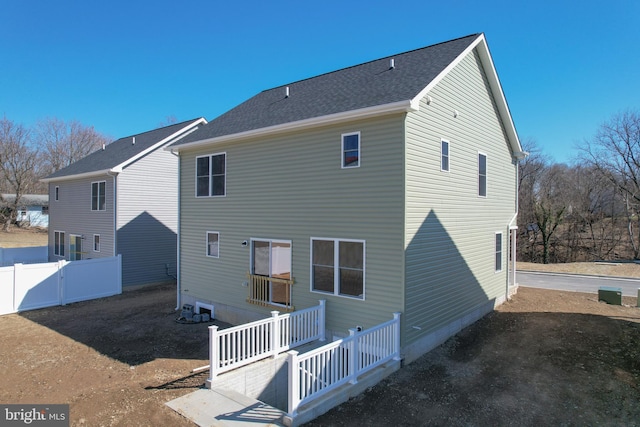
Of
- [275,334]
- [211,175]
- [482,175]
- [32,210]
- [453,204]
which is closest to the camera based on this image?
[275,334]

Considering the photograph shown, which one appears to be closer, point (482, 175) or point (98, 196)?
point (482, 175)

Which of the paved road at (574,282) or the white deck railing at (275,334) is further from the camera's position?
the paved road at (574,282)

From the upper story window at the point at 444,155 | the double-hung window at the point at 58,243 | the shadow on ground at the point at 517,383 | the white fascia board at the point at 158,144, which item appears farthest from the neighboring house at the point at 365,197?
the double-hung window at the point at 58,243

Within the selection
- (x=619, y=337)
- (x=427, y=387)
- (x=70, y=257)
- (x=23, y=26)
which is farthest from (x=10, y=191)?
(x=619, y=337)

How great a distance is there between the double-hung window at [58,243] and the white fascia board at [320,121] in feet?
45.3

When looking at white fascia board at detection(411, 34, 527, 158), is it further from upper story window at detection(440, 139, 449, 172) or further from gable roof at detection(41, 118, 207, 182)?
gable roof at detection(41, 118, 207, 182)

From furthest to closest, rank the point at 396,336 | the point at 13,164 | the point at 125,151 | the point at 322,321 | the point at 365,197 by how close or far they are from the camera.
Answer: the point at 13,164 < the point at 125,151 < the point at 322,321 < the point at 365,197 < the point at 396,336

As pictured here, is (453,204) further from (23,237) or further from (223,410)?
(23,237)

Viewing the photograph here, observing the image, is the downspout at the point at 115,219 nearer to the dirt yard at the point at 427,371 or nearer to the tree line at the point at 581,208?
the dirt yard at the point at 427,371

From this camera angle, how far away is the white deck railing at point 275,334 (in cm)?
705

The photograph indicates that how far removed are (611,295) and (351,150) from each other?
430 inches

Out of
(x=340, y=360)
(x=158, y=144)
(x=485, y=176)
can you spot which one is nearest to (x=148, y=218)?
A: (x=158, y=144)

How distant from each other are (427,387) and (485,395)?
3.26 feet

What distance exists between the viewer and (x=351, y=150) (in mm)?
8148
